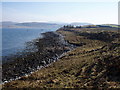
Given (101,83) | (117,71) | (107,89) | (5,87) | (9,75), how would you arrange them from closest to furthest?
(107,89) → (101,83) → (117,71) → (5,87) → (9,75)

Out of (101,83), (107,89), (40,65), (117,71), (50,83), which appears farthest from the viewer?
(40,65)

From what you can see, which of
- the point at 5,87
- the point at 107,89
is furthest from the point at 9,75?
the point at 107,89

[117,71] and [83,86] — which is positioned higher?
[117,71]

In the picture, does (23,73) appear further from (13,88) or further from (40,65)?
(13,88)

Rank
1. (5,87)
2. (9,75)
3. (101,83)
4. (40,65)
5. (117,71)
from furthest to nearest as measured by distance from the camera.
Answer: (40,65) < (9,75) < (5,87) < (117,71) < (101,83)

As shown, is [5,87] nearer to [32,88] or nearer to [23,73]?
[32,88]

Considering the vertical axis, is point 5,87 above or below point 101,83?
below

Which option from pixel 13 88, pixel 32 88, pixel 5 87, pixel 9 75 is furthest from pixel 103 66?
pixel 9 75

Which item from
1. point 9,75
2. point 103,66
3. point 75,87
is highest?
point 103,66

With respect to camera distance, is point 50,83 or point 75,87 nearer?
point 75,87
